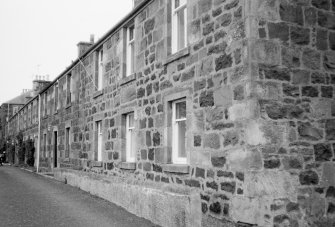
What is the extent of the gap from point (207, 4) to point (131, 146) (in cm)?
586

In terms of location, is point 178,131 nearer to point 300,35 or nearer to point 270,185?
point 270,185

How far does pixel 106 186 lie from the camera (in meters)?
12.3

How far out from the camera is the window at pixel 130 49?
13.0m

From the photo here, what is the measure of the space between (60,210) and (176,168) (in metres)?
3.68

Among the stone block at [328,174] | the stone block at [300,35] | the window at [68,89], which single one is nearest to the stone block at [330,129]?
the stone block at [328,174]

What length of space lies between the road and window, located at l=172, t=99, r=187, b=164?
1671 millimetres

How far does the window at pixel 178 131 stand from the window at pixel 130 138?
2.94 m

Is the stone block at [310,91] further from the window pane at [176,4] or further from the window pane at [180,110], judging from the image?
the window pane at [176,4]

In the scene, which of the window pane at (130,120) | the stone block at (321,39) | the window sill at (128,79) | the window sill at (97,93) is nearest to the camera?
the stone block at (321,39)

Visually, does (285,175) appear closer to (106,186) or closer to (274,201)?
(274,201)

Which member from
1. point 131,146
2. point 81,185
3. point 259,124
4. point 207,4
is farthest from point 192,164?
point 81,185

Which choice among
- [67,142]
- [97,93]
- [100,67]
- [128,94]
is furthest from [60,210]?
[67,142]

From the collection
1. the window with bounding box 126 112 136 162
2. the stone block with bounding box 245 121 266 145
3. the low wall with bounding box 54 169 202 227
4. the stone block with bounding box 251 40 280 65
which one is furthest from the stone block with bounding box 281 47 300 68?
the window with bounding box 126 112 136 162

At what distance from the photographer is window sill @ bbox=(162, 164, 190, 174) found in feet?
28.8
